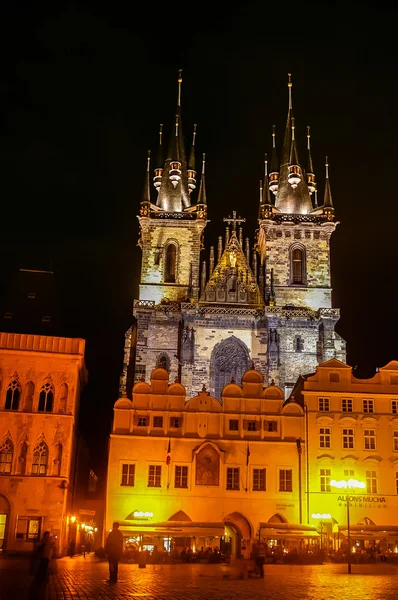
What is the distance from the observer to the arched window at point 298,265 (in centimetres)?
6544

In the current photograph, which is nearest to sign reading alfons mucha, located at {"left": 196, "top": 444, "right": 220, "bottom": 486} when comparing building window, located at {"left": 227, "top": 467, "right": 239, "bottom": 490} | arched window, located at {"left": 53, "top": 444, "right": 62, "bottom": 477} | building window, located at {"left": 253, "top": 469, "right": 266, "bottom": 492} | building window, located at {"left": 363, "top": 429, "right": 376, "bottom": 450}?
building window, located at {"left": 227, "top": 467, "right": 239, "bottom": 490}

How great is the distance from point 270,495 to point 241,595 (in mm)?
27102

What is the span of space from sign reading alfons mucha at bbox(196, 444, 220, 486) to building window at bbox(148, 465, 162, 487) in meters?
2.15

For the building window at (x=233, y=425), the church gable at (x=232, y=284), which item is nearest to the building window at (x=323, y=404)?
the building window at (x=233, y=425)

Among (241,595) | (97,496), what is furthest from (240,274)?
(241,595)

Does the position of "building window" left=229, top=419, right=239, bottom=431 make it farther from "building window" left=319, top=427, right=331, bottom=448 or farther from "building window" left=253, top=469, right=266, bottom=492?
"building window" left=319, top=427, right=331, bottom=448

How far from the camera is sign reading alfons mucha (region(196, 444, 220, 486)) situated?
43.3m

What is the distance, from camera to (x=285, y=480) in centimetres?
4378

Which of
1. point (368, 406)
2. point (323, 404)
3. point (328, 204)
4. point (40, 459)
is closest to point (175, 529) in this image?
point (40, 459)

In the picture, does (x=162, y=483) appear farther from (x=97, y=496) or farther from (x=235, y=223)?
(x=235, y=223)

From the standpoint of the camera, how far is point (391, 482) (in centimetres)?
4388

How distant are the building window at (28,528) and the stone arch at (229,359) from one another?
23.3 metres

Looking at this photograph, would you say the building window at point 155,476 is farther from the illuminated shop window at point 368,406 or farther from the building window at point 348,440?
the illuminated shop window at point 368,406

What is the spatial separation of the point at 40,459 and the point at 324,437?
53.5 ft
